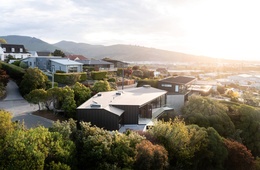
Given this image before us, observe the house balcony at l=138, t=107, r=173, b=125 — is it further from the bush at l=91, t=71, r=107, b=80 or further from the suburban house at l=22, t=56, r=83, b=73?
the suburban house at l=22, t=56, r=83, b=73

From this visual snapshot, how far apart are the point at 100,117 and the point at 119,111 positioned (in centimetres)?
206

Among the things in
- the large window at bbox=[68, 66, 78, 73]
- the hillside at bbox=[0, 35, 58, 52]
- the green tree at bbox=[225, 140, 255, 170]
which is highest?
the hillside at bbox=[0, 35, 58, 52]

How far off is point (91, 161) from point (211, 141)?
34.9ft

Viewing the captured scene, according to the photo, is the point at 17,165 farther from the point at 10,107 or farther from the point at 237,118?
the point at 237,118

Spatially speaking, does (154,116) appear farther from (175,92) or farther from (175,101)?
(175,92)

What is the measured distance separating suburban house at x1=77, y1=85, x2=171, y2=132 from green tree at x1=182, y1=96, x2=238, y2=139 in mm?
3443

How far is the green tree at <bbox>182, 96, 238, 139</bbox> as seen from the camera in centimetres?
2655

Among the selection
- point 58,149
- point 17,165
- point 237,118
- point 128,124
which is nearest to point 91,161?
point 58,149

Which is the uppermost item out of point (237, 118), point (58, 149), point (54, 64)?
point (54, 64)

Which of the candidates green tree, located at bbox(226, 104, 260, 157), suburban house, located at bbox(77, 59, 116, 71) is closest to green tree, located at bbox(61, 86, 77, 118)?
green tree, located at bbox(226, 104, 260, 157)

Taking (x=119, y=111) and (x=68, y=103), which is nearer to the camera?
(x=119, y=111)

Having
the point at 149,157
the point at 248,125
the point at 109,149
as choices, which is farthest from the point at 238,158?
the point at 109,149

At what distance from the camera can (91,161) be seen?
14492mm

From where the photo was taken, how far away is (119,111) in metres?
21.9
